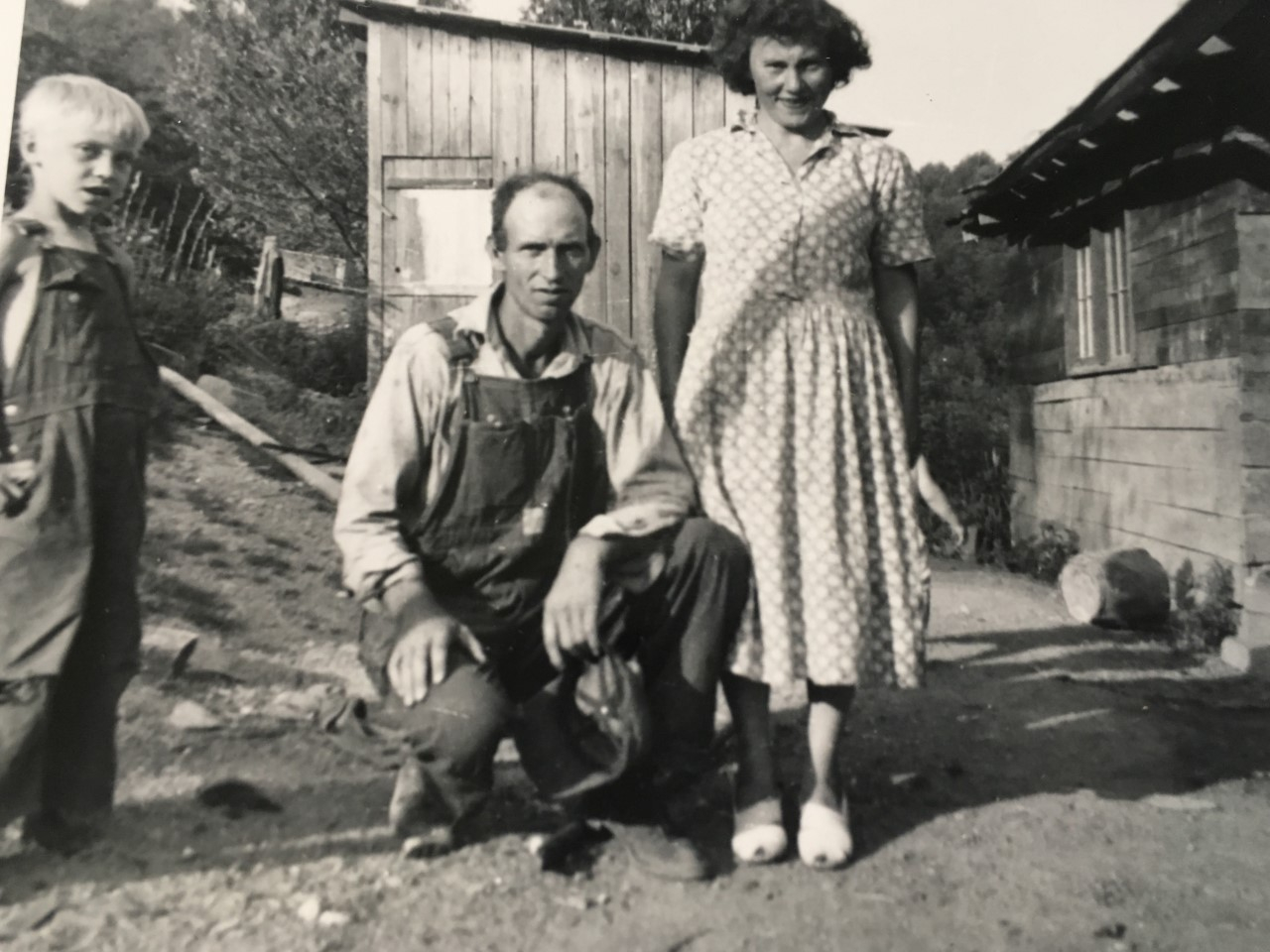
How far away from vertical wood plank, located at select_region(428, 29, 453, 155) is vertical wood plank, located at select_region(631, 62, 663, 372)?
884mm

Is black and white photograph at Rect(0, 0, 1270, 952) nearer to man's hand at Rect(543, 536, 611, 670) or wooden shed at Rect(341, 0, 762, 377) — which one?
man's hand at Rect(543, 536, 611, 670)

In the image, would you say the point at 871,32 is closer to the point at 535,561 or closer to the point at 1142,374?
the point at 535,561

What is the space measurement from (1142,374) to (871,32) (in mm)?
3839

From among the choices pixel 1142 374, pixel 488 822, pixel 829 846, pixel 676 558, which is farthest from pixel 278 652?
pixel 1142 374

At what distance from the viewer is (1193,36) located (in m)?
2.63

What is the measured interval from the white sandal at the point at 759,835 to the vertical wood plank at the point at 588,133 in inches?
127

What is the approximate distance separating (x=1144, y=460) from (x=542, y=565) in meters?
4.28

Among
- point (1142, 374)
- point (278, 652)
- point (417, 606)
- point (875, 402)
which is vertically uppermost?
point (1142, 374)

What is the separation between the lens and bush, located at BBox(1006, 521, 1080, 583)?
238 inches

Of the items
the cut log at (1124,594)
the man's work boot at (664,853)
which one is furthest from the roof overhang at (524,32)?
the man's work boot at (664,853)

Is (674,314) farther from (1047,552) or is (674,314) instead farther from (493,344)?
(1047,552)

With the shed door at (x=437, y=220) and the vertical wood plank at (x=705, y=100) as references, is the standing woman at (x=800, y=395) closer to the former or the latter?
the shed door at (x=437, y=220)

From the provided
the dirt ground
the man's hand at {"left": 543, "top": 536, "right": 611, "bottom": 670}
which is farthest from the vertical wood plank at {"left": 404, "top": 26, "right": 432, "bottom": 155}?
the man's hand at {"left": 543, "top": 536, "right": 611, "bottom": 670}

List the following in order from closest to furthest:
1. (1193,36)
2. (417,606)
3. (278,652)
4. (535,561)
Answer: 1. (417,606)
2. (535,561)
3. (278,652)
4. (1193,36)
